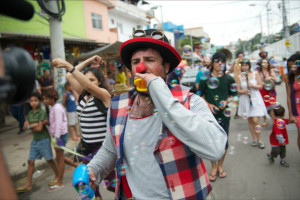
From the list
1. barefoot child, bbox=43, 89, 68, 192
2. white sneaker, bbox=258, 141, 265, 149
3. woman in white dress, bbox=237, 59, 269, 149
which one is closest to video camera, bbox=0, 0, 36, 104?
barefoot child, bbox=43, 89, 68, 192

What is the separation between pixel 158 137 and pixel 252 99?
4652 millimetres

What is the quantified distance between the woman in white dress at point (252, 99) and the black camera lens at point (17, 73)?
519cm

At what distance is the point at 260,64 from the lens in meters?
5.94

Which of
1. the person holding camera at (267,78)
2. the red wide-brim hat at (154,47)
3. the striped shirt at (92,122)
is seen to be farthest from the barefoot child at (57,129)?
the person holding camera at (267,78)

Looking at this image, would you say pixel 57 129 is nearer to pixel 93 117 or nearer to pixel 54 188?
pixel 54 188

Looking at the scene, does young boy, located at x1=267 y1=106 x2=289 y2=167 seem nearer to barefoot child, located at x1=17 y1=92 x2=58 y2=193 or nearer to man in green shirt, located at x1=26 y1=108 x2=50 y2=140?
barefoot child, located at x1=17 y1=92 x2=58 y2=193

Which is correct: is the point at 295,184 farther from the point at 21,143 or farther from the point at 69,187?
the point at 21,143

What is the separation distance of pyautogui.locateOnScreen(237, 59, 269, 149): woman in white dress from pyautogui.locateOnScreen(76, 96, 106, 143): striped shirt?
3612 mm

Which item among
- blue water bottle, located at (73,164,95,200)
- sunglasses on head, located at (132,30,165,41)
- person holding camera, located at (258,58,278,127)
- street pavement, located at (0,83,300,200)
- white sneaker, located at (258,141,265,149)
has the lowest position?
street pavement, located at (0,83,300,200)

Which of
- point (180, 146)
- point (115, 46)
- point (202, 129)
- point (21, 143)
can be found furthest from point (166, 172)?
point (115, 46)

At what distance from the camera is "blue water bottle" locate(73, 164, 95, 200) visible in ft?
4.39

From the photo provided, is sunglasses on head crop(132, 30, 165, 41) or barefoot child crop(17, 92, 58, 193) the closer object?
sunglasses on head crop(132, 30, 165, 41)

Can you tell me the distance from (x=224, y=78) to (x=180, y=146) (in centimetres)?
300

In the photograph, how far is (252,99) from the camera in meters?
5.35
